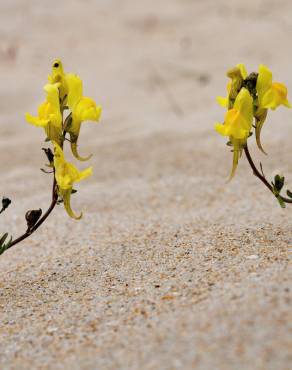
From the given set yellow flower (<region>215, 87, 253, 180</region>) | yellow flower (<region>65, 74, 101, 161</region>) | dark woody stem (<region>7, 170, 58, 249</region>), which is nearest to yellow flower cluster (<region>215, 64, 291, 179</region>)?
yellow flower (<region>215, 87, 253, 180</region>)

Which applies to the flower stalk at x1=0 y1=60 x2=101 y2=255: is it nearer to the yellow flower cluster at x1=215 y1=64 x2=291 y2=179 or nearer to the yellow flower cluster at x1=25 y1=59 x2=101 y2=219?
the yellow flower cluster at x1=25 y1=59 x2=101 y2=219

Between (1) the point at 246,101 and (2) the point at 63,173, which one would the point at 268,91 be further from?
(2) the point at 63,173

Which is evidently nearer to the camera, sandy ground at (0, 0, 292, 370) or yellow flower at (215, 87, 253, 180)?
sandy ground at (0, 0, 292, 370)

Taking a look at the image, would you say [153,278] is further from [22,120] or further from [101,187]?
[22,120]

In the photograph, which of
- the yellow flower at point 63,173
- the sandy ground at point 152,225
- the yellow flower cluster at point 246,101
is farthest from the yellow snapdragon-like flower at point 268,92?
the yellow flower at point 63,173

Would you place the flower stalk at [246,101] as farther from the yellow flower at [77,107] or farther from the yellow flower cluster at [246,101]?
the yellow flower at [77,107]

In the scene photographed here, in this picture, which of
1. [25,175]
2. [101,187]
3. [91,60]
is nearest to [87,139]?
[25,175]
